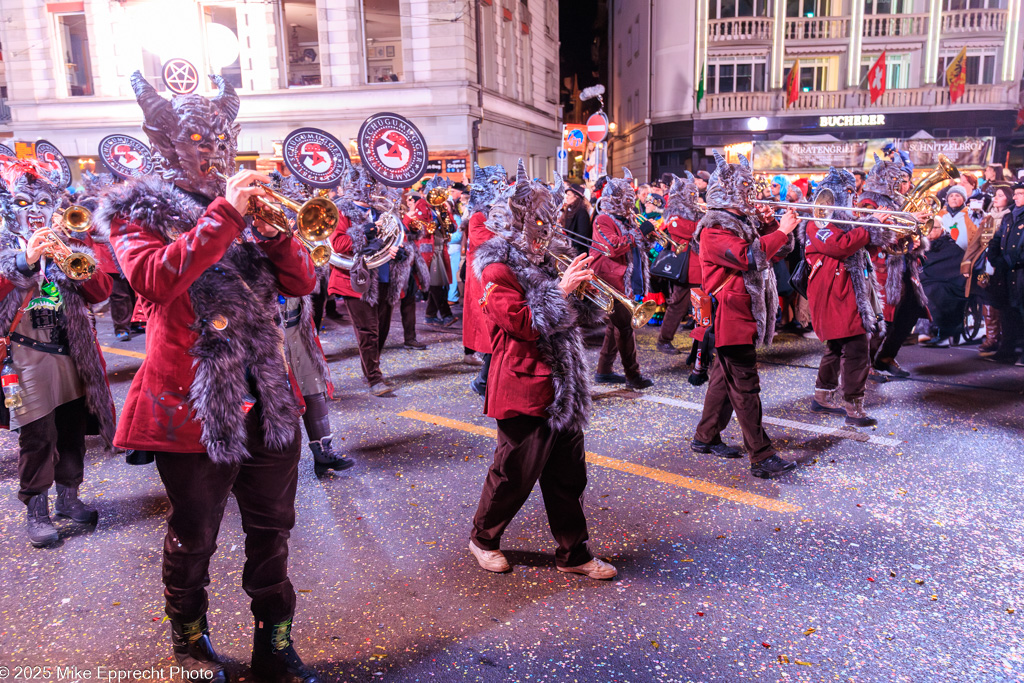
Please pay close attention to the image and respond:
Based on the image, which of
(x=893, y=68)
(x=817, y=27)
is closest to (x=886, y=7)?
(x=893, y=68)

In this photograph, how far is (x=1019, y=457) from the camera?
4.91 meters

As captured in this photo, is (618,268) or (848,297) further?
(618,268)

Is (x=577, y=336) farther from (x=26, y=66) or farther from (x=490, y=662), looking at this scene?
(x=26, y=66)

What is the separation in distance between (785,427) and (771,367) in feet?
7.09

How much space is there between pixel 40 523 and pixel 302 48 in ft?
69.0

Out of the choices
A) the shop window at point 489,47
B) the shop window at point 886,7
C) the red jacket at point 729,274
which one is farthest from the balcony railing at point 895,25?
the red jacket at point 729,274

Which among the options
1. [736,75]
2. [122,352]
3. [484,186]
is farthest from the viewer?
[736,75]

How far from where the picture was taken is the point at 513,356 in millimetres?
3316

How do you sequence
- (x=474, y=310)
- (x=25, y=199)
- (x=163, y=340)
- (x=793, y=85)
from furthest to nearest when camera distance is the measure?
(x=793, y=85), (x=474, y=310), (x=25, y=199), (x=163, y=340)

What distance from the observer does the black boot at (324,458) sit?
4.89 meters

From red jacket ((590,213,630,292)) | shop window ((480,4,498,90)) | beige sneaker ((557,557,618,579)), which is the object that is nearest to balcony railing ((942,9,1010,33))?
shop window ((480,4,498,90))

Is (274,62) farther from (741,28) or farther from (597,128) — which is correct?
(741,28)

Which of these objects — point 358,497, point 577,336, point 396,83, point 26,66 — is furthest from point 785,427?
point 26,66

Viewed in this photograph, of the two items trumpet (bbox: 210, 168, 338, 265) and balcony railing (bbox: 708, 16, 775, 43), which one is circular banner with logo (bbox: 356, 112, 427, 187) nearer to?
trumpet (bbox: 210, 168, 338, 265)
